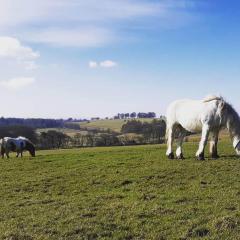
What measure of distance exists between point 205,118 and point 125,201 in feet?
29.6

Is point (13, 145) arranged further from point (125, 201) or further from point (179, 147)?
point (125, 201)

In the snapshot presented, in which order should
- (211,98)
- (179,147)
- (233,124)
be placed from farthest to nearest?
(179,147), (211,98), (233,124)

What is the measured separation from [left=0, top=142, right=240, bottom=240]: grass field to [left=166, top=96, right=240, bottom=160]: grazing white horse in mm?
1043

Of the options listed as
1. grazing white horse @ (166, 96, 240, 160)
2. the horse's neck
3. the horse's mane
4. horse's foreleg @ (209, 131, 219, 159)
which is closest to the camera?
the horse's neck

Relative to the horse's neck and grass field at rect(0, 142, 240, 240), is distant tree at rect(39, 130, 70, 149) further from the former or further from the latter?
the horse's neck

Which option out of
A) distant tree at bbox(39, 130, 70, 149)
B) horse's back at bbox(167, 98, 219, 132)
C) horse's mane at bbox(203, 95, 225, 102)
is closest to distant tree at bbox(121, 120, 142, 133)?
distant tree at bbox(39, 130, 70, 149)

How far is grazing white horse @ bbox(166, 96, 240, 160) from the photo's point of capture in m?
20.3

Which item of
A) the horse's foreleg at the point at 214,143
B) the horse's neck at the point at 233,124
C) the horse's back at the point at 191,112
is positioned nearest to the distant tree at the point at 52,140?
the horse's back at the point at 191,112

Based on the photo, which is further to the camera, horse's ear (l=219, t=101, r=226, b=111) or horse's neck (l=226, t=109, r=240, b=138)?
horse's ear (l=219, t=101, r=226, b=111)

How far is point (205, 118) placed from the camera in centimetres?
2078

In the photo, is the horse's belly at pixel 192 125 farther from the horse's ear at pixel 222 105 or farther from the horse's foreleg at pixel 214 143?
the horse's ear at pixel 222 105

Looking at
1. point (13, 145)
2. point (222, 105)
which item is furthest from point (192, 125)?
point (13, 145)

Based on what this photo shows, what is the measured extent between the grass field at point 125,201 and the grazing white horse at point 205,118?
1.04 m

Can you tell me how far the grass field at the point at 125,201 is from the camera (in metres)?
9.69
